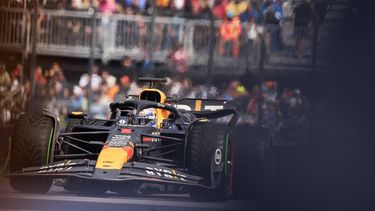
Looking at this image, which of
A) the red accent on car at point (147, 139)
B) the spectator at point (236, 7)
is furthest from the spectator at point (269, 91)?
the red accent on car at point (147, 139)

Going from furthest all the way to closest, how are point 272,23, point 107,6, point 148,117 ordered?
1. point 107,6
2. point 272,23
3. point 148,117

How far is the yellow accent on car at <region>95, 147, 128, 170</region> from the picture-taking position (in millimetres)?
12084

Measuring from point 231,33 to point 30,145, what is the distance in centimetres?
1064

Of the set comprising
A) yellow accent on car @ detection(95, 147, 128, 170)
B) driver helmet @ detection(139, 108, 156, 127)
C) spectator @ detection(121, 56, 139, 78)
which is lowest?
yellow accent on car @ detection(95, 147, 128, 170)

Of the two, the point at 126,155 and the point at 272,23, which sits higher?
the point at 272,23

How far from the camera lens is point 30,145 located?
1269cm

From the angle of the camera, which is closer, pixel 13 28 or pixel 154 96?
pixel 154 96

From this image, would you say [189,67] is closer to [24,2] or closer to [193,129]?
[24,2]

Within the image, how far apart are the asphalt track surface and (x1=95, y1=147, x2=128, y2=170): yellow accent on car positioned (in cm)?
40

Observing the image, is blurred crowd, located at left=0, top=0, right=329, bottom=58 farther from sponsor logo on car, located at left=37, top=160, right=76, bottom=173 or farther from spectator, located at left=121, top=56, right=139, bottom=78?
sponsor logo on car, located at left=37, top=160, right=76, bottom=173

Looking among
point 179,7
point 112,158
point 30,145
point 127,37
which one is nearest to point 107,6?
point 127,37

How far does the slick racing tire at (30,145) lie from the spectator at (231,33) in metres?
10.0

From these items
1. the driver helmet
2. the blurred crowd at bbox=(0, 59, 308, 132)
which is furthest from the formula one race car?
the blurred crowd at bbox=(0, 59, 308, 132)

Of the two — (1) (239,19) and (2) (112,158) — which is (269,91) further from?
(2) (112,158)
